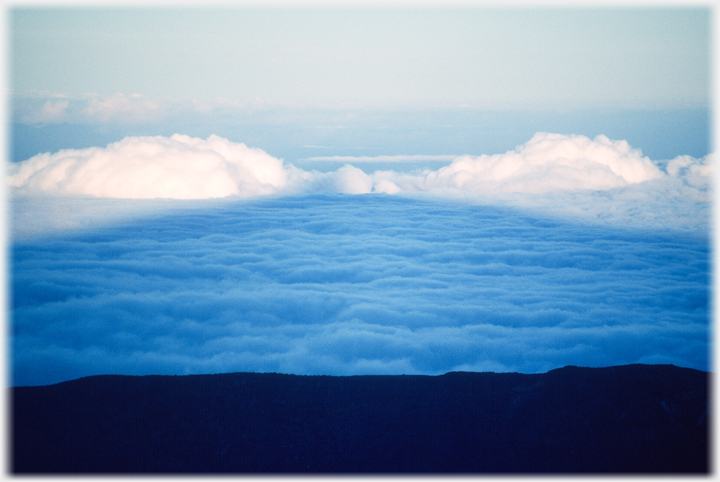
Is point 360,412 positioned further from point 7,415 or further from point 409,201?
point 409,201

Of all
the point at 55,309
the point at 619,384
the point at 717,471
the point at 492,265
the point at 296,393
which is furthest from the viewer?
the point at 492,265

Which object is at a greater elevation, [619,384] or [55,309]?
[55,309]

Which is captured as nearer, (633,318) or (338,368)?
(338,368)

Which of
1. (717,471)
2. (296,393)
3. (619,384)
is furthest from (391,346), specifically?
(717,471)

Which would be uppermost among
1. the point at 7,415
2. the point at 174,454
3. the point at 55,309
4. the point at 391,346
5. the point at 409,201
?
the point at 409,201

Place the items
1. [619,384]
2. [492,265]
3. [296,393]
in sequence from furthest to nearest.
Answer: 1. [492,265]
2. [296,393]
3. [619,384]

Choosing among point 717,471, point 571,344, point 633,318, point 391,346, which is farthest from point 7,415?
point 633,318
